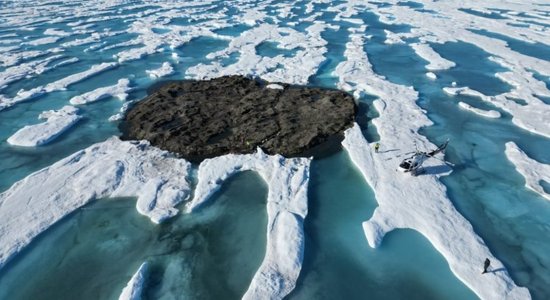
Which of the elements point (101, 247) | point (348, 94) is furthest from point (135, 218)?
point (348, 94)

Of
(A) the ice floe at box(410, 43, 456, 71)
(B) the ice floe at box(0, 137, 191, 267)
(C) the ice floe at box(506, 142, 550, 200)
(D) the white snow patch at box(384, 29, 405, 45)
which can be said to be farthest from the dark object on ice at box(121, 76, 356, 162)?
(D) the white snow patch at box(384, 29, 405, 45)

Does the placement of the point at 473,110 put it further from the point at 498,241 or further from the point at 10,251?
the point at 10,251

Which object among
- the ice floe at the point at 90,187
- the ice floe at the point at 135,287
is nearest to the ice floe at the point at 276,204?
the ice floe at the point at 90,187

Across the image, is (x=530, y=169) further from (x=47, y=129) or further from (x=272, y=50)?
(x=47, y=129)

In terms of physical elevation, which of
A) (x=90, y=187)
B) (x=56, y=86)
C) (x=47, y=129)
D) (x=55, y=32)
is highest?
(x=55, y=32)

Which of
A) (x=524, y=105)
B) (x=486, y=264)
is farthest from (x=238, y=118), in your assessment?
(x=524, y=105)

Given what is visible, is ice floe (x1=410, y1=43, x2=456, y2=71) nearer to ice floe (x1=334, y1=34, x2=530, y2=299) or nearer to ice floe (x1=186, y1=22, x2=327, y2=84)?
ice floe (x1=334, y1=34, x2=530, y2=299)
